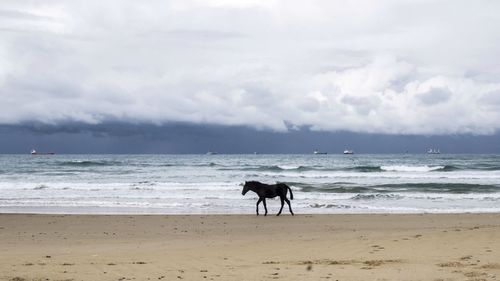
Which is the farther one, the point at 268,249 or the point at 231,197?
the point at 231,197

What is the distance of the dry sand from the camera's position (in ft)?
24.8

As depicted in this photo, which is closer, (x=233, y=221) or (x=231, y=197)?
(x=233, y=221)

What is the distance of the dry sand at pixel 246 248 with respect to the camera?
24.8ft

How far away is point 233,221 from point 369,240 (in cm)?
539

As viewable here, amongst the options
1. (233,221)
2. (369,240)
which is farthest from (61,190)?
(369,240)

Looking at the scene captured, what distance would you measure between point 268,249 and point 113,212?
31.9 feet

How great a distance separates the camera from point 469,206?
2067 cm

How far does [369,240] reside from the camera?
35.4 feet

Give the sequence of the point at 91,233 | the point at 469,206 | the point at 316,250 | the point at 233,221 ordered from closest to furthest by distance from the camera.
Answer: the point at 316,250, the point at 91,233, the point at 233,221, the point at 469,206

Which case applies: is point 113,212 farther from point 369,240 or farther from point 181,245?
point 369,240

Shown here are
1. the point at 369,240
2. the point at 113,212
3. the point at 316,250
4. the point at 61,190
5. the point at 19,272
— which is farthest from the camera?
the point at 61,190

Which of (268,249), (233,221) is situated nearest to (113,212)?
(233,221)

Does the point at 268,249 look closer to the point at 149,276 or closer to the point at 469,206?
the point at 149,276

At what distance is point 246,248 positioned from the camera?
10.1 meters
